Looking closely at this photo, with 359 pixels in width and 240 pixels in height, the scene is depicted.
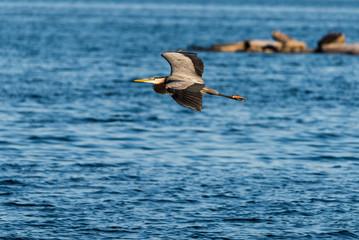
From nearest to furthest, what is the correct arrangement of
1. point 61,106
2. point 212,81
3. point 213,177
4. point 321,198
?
point 321,198
point 213,177
point 61,106
point 212,81

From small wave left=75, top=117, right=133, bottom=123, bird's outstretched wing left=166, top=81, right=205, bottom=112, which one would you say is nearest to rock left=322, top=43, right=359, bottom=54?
small wave left=75, top=117, right=133, bottom=123

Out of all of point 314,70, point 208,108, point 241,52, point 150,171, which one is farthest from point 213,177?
point 241,52

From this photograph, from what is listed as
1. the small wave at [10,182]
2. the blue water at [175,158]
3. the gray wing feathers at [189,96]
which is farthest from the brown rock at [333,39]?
the gray wing feathers at [189,96]

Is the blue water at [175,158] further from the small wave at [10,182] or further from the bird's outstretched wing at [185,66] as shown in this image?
the bird's outstretched wing at [185,66]

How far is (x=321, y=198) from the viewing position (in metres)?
18.0

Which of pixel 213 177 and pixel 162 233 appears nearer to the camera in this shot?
pixel 162 233

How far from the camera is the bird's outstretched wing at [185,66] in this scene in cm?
1473

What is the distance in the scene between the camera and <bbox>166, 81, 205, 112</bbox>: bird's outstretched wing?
12.0m

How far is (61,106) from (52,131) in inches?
224

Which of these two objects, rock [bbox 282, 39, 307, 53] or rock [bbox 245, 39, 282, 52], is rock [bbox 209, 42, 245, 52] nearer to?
rock [bbox 245, 39, 282, 52]

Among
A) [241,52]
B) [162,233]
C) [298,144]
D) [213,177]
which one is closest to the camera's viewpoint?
[162,233]

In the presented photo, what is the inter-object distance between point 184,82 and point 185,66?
1.73 meters

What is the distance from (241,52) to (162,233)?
44.2 m

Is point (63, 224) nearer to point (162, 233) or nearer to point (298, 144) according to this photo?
point (162, 233)
